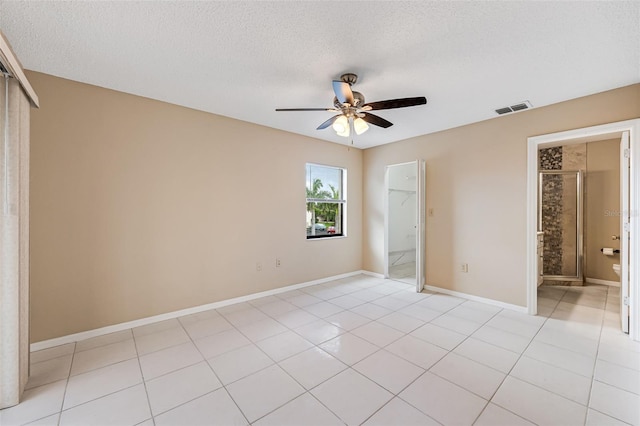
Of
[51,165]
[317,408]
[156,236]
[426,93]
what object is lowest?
[317,408]

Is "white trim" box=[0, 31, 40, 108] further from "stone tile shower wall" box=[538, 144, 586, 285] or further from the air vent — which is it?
"stone tile shower wall" box=[538, 144, 586, 285]

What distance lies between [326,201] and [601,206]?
182 inches

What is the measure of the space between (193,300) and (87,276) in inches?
42.6

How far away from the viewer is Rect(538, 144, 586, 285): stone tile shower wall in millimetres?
4594

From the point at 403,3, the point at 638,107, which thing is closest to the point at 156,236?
the point at 403,3

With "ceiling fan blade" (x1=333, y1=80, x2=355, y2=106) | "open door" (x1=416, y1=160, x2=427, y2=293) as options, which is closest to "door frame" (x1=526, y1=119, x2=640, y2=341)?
"open door" (x1=416, y1=160, x2=427, y2=293)

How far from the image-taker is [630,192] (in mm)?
2645

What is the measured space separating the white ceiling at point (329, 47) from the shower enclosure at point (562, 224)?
2.49 m

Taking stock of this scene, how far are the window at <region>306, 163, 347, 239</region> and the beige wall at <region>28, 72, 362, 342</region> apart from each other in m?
0.41

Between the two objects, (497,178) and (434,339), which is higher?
(497,178)

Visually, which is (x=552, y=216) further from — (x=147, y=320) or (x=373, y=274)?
(x=147, y=320)

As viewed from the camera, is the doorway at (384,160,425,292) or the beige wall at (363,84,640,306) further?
the doorway at (384,160,425,292)

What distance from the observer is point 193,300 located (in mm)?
3264

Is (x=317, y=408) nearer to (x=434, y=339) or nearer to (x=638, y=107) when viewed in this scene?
(x=434, y=339)
